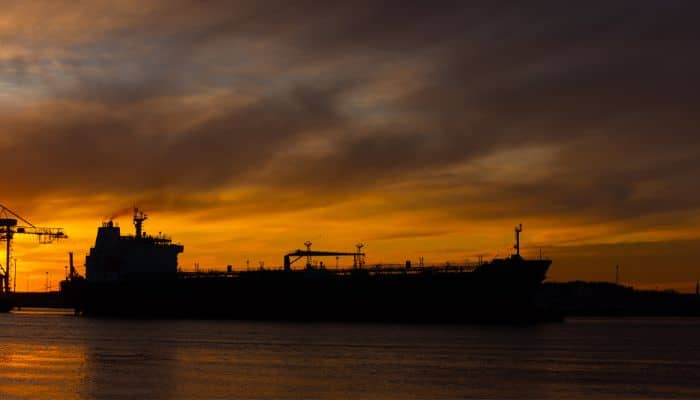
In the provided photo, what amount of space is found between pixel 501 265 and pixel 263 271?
32071 mm

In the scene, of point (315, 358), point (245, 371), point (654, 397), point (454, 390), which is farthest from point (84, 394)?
point (654, 397)

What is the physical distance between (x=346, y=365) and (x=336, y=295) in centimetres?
5713

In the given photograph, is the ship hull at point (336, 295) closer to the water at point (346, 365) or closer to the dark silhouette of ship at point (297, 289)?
the dark silhouette of ship at point (297, 289)

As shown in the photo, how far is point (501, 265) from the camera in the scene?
9894cm

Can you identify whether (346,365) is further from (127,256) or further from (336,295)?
(127,256)

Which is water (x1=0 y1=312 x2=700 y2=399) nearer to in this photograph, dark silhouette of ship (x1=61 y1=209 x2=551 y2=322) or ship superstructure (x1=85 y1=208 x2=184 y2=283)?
dark silhouette of ship (x1=61 y1=209 x2=551 y2=322)

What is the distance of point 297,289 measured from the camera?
116m

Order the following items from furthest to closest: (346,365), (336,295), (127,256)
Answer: (127,256), (336,295), (346,365)

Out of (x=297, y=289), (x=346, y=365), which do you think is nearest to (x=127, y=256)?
A: (x=297, y=289)

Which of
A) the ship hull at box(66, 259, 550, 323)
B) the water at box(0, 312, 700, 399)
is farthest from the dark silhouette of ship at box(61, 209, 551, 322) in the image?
the water at box(0, 312, 700, 399)

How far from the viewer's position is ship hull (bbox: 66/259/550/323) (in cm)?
10056

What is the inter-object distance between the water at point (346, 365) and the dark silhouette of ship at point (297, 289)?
12.5 meters

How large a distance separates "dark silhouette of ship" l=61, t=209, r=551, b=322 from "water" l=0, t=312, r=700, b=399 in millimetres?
12519

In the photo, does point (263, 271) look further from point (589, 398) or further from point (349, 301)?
point (589, 398)
